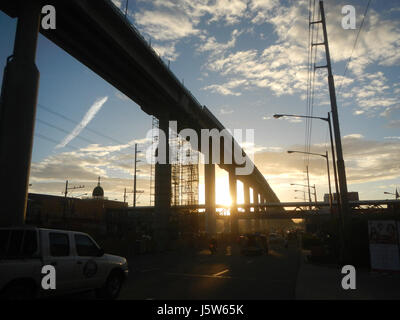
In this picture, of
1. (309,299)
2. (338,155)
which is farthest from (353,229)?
(309,299)

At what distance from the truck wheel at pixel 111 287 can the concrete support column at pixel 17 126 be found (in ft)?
36.5

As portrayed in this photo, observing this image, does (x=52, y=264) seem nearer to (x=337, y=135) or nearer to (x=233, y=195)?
Answer: (x=337, y=135)

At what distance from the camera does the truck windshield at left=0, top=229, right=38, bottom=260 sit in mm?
7516

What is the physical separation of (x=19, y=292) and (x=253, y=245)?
92.0 feet

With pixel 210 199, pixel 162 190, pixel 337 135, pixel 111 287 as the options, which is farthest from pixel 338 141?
pixel 210 199

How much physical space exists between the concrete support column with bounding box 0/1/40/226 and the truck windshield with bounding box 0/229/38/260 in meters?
12.4

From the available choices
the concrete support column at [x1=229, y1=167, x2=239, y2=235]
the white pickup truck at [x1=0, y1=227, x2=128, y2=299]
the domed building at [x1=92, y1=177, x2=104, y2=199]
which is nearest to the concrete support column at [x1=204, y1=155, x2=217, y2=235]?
the concrete support column at [x1=229, y1=167, x2=239, y2=235]

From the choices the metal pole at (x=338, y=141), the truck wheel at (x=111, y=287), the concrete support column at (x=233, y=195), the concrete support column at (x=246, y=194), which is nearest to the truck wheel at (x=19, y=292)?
the truck wheel at (x=111, y=287)

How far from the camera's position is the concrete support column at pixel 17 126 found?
60.7 feet

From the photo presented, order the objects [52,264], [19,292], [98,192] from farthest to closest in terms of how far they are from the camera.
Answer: [98,192], [52,264], [19,292]

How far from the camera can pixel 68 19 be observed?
84.7ft

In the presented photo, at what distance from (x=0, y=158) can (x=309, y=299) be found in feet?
59.4

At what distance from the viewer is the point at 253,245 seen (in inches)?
1294
